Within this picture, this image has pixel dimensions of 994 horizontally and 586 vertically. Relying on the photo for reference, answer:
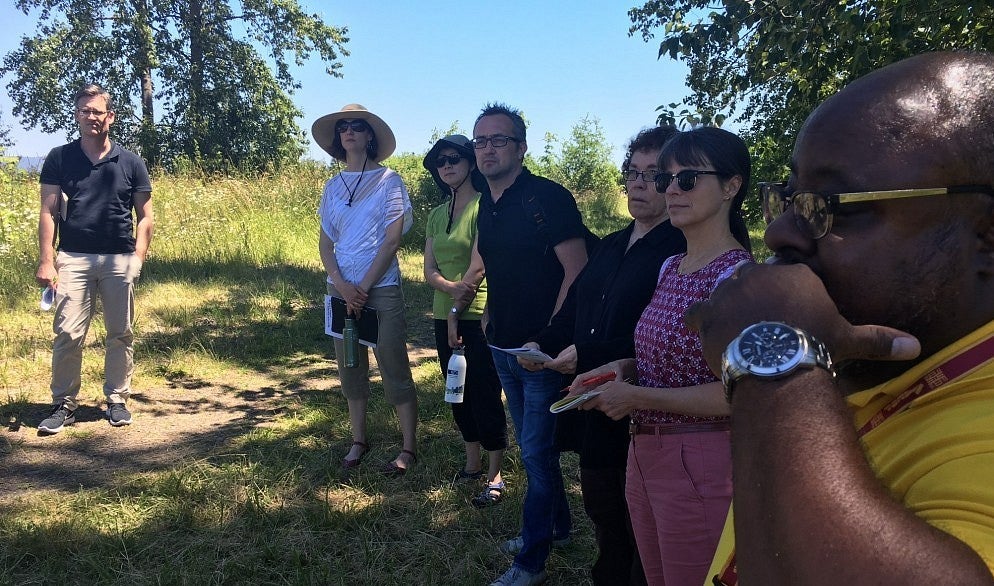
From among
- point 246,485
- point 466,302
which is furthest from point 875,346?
point 246,485

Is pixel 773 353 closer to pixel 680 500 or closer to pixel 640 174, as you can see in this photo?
pixel 680 500

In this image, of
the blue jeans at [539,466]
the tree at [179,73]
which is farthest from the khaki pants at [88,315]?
the tree at [179,73]

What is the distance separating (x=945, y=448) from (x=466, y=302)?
2.95 metres

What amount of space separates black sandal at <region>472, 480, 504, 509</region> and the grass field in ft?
0.23

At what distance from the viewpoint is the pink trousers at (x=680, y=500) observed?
1840 millimetres

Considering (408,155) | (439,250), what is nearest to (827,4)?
(439,250)

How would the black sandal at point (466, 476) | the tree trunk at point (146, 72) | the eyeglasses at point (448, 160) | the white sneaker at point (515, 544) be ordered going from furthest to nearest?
1. the tree trunk at point (146, 72)
2. the black sandal at point (466, 476)
3. the eyeglasses at point (448, 160)
4. the white sneaker at point (515, 544)

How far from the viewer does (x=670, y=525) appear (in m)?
1.88

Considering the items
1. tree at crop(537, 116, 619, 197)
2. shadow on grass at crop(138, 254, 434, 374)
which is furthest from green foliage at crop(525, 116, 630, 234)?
shadow on grass at crop(138, 254, 434, 374)

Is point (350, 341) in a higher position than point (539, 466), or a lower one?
higher

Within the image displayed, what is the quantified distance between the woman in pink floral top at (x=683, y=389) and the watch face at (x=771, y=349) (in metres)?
1.06

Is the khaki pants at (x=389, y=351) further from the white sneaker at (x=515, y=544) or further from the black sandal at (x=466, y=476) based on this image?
the white sneaker at (x=515, y=544)

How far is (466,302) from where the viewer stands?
358 centimetres

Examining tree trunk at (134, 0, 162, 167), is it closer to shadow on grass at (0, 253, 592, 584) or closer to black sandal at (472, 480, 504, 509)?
shadow on grass at (0, 253, 592, 584)
